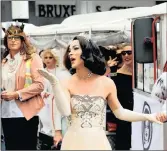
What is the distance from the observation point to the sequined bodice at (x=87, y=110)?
2666 mm

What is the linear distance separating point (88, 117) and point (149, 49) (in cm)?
61

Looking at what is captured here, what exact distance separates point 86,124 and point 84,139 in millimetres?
89

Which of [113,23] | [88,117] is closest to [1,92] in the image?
[88,117]

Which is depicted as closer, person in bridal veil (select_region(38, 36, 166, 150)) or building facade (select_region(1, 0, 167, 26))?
person in bridal veil (select_region(38, 36, 166, 150))

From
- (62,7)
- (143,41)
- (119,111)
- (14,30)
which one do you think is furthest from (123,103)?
(62,7)

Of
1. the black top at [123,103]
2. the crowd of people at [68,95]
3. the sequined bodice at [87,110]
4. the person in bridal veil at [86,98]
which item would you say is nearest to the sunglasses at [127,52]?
the crowd of people at [68,95]

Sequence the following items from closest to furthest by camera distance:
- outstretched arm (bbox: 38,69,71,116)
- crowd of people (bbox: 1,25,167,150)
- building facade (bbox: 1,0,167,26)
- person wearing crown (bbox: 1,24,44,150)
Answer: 1. outstretched arm (bbox: 38,69,71,116)
2. crowd of people (bbox: 1,25,167,150)
3. person wearing crown (bbox: 1,24,44,150)
4. building facade (bbox: 1,0,167,26)

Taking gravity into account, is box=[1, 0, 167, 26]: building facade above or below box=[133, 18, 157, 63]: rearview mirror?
above

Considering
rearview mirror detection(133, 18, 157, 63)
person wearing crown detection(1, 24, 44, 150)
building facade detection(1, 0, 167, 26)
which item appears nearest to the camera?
rearview mirror detection(133, 18, 157, 63)

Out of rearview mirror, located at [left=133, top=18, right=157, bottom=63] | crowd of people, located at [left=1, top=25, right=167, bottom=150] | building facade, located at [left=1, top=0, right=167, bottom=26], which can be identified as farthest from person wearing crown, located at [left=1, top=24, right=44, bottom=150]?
rearview mirror, located at [left=133, top=18, right=157, bottom=63]

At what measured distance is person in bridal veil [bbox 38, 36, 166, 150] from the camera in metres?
2.66

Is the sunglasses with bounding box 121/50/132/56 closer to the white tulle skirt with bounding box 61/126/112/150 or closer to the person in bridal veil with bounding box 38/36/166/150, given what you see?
the person in bridal veil with bounding box 38/36/166/150

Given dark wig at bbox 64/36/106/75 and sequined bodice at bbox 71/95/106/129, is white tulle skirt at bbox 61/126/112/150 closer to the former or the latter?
sequined bodice at bbox 71/95/106/129

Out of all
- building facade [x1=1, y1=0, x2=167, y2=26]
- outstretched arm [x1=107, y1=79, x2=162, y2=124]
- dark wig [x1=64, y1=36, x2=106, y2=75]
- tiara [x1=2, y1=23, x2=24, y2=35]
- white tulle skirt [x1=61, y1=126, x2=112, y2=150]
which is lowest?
white tulle skirt [x1=61, y1=126, x2=112, y2=150]
